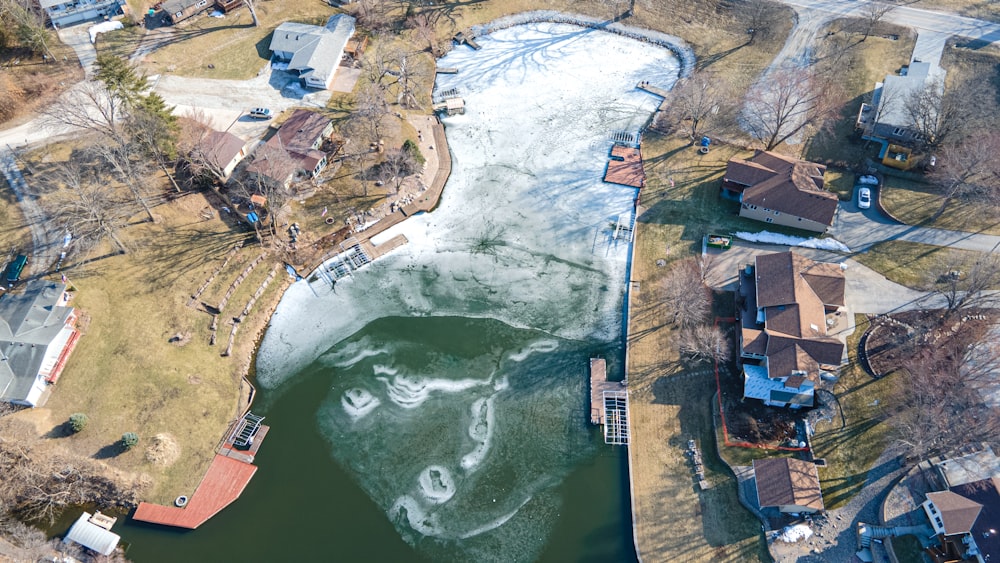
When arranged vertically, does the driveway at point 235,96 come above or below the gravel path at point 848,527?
above

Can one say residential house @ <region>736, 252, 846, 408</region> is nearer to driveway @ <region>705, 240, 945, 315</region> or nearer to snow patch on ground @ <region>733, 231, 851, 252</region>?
driveway @ <region>705, 240, 945, 315</region>

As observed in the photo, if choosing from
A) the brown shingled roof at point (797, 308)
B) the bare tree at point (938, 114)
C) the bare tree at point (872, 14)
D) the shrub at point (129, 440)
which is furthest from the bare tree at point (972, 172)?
the shrub at point (129, 440)

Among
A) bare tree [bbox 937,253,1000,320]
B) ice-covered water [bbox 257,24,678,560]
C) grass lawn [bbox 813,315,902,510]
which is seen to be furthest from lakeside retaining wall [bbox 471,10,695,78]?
grass lawn [bbox 813,315,902,510]

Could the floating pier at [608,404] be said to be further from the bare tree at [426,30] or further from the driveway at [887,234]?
the bare tree at [426,30]

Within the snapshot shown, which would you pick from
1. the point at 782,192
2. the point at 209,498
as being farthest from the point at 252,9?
the point at 782,192

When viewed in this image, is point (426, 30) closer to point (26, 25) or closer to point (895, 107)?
point (26, 25)

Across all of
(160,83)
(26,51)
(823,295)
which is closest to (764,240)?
(823,295)

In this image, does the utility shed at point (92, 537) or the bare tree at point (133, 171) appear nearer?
the utility shed at point (92, 537)
